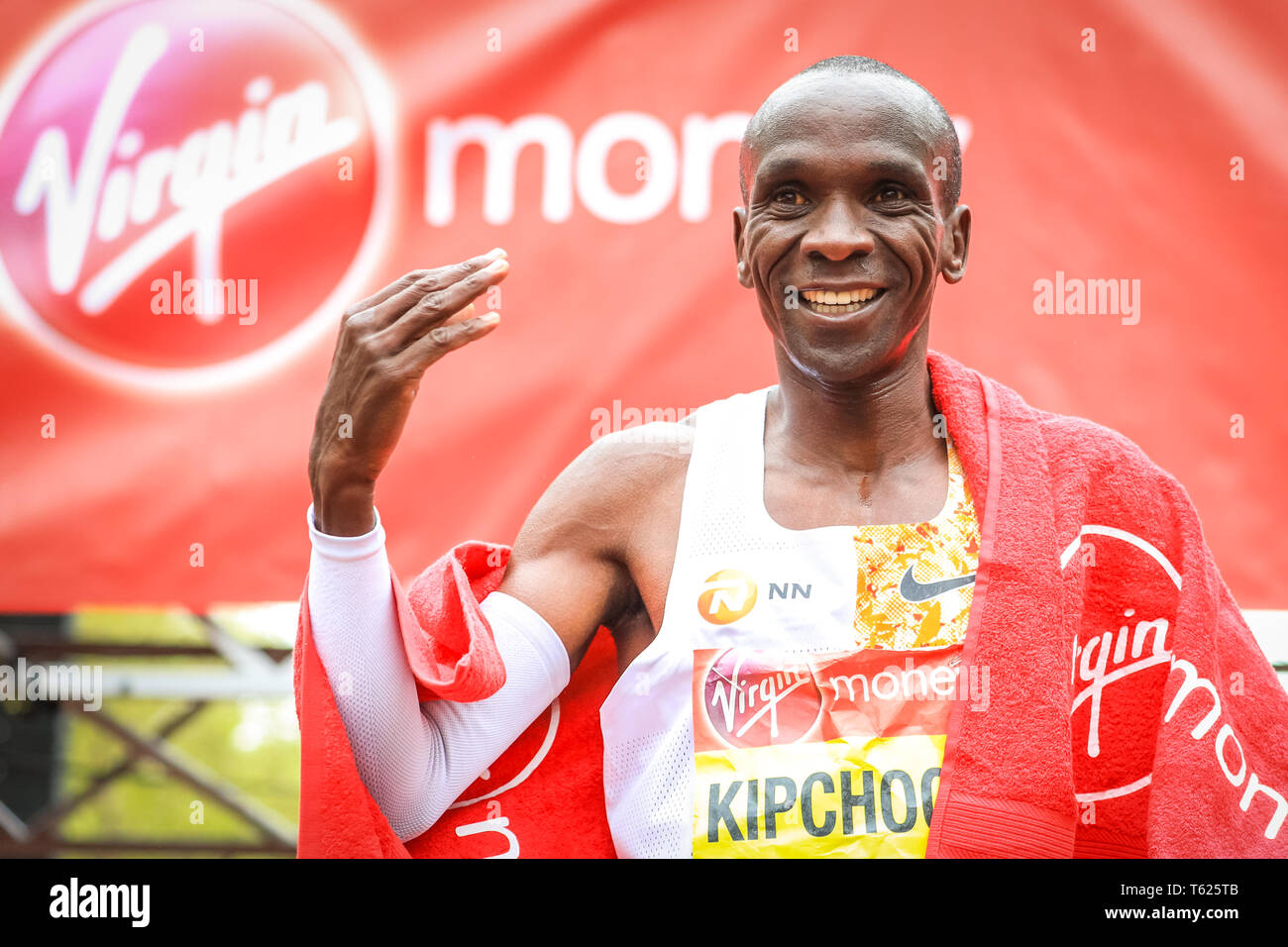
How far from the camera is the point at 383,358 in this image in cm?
146

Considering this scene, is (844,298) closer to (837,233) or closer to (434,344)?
(837,233)

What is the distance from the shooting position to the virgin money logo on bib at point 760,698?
65.1 inches

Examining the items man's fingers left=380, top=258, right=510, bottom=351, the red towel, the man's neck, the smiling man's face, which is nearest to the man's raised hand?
man's fingers left=380, top=258, right=510, bottom=351

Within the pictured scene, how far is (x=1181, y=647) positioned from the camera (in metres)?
1.66

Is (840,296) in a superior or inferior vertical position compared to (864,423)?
superior

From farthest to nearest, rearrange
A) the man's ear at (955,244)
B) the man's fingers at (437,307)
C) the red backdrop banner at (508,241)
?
1. the red backdrop banner at (508,241)
2. the man's ear at (955,244)
3. the man's fingers at (437,307)

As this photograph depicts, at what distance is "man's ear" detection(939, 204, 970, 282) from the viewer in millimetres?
1789

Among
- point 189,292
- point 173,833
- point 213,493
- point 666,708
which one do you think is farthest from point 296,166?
point 173,833

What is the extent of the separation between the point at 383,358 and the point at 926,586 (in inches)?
30.6

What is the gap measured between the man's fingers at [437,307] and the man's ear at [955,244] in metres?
0.68

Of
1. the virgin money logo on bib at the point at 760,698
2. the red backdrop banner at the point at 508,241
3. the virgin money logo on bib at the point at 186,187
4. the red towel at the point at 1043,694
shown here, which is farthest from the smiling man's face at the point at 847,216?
the virgin money logo on bib at the point at 186,187

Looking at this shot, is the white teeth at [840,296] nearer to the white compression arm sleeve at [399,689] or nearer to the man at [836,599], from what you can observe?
the man at [836,599]

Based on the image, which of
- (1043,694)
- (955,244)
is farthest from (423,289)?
(1043,694)

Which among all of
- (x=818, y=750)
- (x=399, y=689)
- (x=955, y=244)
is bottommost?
(x=818, y=750)
